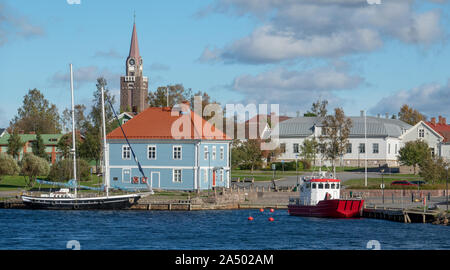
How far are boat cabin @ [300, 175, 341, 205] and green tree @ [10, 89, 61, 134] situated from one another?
326 feet

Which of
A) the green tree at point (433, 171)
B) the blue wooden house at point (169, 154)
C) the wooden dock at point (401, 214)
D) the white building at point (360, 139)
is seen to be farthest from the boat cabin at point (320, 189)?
the white building at point (360, 139)

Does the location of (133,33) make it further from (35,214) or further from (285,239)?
(285,239)

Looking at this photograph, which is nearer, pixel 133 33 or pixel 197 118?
pixel 197 118

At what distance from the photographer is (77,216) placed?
63.5 m

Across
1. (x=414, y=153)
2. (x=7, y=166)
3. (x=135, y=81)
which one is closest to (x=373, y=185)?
(x=414, y=153)

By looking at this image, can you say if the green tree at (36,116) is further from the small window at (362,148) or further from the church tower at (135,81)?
the small window at (362,148)

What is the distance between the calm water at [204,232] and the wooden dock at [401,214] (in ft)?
3.49

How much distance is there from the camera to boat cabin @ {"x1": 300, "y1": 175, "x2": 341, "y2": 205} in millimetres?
63094

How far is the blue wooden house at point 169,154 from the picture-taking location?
254ft

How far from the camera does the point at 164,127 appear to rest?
78.6 metres

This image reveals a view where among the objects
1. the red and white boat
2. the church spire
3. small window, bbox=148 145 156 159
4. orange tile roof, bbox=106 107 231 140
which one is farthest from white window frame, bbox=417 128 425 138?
the church spire
